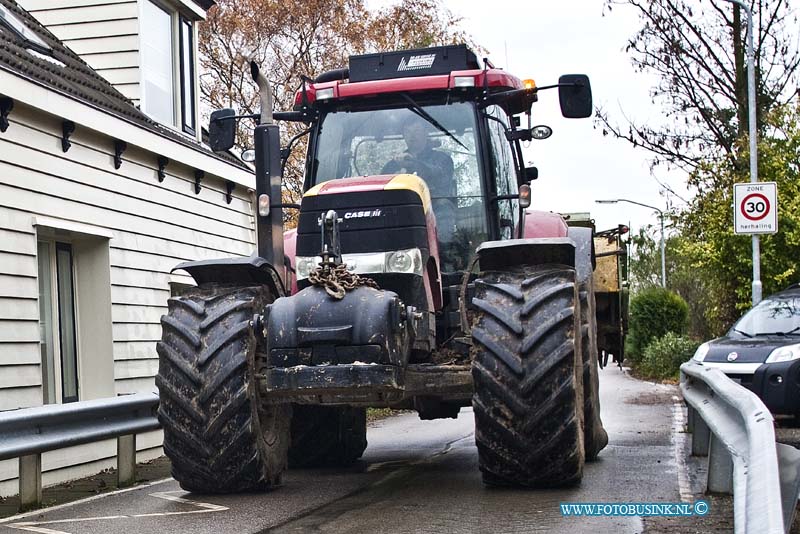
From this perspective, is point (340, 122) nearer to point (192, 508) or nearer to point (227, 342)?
point (227, 342)

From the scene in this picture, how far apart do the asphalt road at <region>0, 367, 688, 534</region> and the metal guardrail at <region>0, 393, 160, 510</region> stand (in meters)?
0.40

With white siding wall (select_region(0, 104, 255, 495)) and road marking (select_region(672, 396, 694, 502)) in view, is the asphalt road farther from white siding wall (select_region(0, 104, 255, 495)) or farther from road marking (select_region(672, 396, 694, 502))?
white siding wall (select_region(0, 104, 255, 495))

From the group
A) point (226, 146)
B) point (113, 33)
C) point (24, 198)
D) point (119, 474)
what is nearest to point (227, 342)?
point (226, 146)

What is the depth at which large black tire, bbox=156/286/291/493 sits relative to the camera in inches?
293

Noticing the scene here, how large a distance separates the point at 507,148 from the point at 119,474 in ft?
13.3

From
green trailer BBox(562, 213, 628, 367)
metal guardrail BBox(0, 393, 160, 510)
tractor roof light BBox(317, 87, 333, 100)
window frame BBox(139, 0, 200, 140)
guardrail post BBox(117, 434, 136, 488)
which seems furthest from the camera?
window frame BBox(139, 0, 200, 140)

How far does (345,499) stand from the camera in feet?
25.1

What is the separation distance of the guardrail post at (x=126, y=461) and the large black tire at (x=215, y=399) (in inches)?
77.9

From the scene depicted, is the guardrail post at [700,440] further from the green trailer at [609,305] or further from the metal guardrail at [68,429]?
the metal guardrail at [68,429]

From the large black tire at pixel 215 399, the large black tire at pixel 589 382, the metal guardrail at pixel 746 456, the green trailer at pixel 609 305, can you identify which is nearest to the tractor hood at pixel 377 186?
the large black tire at pixel 215 399

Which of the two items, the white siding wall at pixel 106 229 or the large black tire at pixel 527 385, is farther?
the white siding wall at pixel 106 229

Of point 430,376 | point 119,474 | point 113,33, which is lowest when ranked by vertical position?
point 119,474

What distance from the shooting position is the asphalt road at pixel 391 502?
6.50 meters

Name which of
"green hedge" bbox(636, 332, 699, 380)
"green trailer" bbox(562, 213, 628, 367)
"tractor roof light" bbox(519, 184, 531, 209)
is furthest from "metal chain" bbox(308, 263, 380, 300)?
"green hedge" bbox(636, 332, 699, 380)
